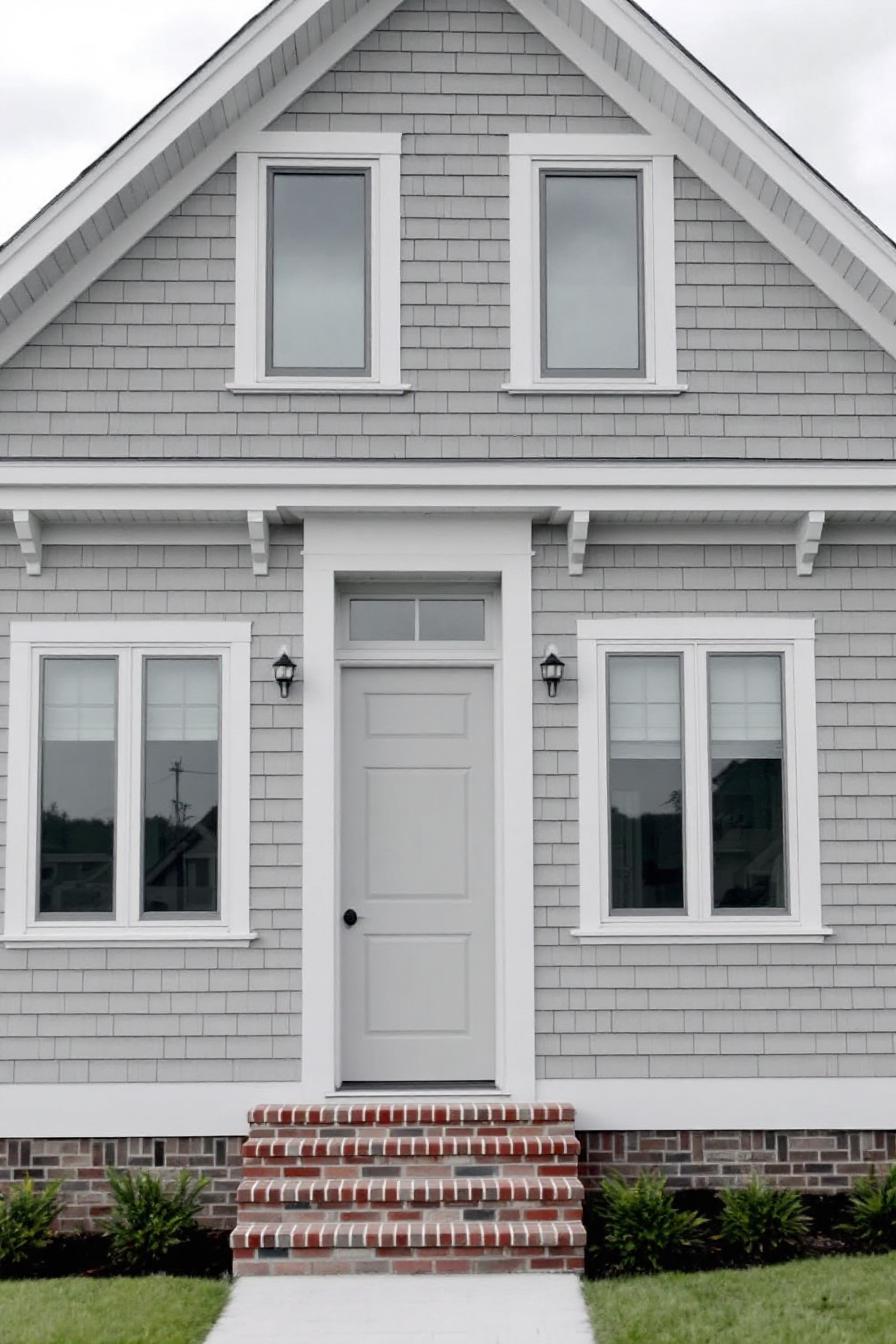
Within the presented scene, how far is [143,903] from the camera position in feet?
25.8

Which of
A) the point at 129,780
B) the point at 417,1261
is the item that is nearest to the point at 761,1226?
the point at 417,1261

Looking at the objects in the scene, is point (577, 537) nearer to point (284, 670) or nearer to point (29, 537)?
point (284, 670)

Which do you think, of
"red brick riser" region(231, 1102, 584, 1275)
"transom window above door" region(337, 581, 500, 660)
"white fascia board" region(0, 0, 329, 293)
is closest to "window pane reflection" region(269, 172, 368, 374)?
"white fascia board" region(0, 0, 329, 293)

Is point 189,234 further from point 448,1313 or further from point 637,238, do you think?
point 448,1313

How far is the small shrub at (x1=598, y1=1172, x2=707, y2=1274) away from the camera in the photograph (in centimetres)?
685

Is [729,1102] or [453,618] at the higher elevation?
[453,618]

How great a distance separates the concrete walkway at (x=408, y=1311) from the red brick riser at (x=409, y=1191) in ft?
0.33

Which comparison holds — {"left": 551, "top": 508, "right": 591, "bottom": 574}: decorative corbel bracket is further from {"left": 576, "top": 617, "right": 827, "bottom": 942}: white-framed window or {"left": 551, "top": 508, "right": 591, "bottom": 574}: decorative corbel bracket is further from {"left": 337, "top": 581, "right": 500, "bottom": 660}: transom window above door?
{"left": 337, "top": 581, "right": 500, "bottom": 660}: transom window above door

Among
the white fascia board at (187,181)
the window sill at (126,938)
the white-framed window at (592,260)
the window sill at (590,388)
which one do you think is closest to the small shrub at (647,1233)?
the window sill at (126,938)

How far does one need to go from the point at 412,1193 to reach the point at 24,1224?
1.94 meters

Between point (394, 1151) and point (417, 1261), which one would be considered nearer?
point (417, 1261)

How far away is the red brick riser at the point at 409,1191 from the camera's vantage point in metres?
6.80

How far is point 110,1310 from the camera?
6.20 metres

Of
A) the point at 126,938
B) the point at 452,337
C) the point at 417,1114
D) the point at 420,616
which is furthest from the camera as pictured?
the point at 420,616
